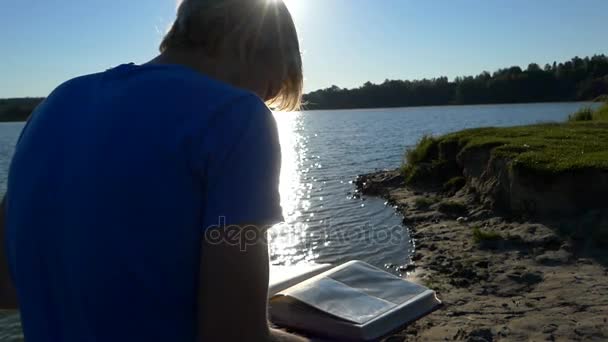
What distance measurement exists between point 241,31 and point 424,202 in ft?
36.0

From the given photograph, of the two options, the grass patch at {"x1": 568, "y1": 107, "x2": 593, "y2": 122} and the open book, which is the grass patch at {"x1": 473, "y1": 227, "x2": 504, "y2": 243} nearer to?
the open book

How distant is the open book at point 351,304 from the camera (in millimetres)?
2166

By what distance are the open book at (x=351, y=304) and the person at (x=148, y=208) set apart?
3.03 feet

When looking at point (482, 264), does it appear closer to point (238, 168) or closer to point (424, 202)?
point (424, 202)

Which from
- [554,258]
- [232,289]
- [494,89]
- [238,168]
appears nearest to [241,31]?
[238,168]

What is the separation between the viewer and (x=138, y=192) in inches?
45.4

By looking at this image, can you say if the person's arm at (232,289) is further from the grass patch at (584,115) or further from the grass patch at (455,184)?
the grass patch at (584,115)

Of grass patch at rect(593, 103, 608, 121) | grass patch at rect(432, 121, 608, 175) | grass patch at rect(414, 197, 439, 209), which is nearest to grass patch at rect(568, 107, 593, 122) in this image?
grass patch at rect(593, 103, 608, 121)

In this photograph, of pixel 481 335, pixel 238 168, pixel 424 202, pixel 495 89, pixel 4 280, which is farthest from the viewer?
pixel 495 89

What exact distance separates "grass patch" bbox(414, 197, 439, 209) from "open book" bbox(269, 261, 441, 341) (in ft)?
30.8

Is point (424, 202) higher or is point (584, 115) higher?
point (584, 115)

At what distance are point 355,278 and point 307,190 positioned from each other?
45.8 feet

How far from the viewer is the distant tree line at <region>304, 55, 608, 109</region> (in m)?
77.9

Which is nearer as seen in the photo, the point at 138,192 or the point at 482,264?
the point at 138,192
